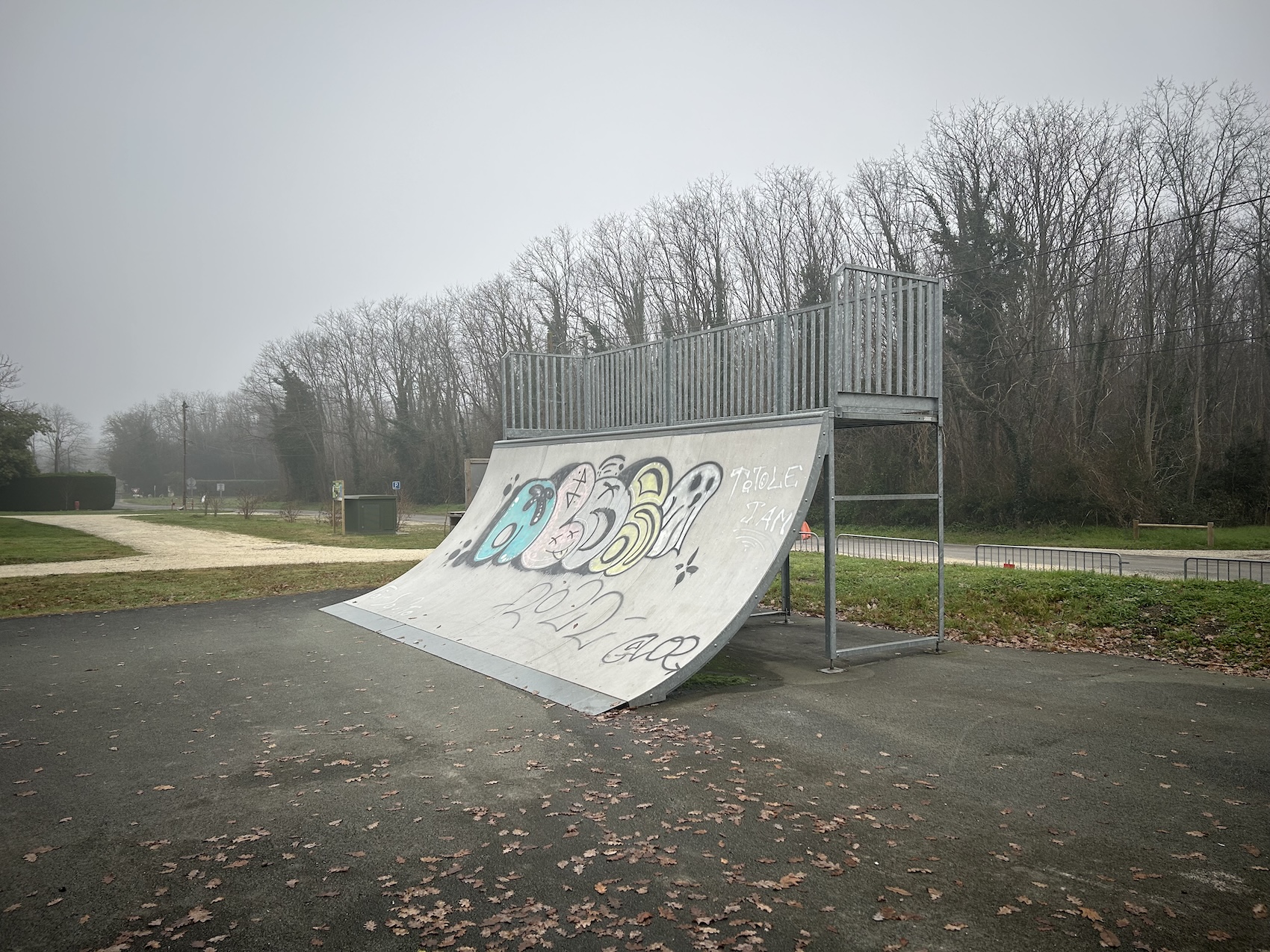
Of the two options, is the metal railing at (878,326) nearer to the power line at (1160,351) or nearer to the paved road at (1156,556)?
the paved road at (1156,556)

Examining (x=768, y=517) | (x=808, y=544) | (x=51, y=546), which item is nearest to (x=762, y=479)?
(x=768, y=517)

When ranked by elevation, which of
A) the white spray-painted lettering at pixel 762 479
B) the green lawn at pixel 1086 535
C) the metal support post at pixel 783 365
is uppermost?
the metal support post at pixel 783 365

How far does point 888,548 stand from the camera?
19656mm

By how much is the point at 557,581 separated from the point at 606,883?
5862 millimetres

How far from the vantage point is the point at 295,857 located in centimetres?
404

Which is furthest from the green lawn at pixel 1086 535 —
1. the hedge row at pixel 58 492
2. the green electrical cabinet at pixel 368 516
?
the hedge row at pixel 58 492

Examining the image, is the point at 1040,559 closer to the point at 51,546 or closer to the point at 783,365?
the point at 783,365

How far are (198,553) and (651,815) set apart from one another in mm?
21807

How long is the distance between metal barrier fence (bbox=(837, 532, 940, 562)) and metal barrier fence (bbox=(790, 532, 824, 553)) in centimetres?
55

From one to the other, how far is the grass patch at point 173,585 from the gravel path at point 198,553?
1208 millimetres

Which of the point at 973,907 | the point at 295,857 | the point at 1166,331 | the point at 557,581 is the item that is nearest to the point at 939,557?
the point at 557,581

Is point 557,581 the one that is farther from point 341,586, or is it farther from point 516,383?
point 341,586

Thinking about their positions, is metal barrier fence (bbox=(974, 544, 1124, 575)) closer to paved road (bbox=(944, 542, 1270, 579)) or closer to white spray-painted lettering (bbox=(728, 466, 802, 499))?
paved road (bbox=(944, 542, 1270, 579))

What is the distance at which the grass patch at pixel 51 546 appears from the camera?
832 inches
